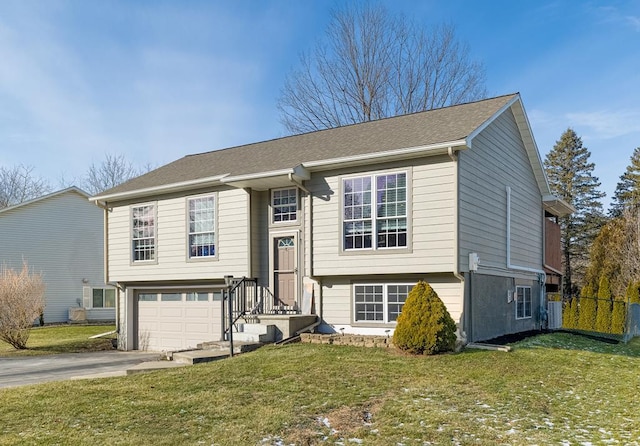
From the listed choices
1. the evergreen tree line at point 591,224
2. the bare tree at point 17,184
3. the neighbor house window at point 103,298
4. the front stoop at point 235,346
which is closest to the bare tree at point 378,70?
the evergreen tree line at point 591,224

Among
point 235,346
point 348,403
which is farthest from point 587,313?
point 348,403

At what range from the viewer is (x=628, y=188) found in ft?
112

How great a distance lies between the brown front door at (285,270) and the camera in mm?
13383

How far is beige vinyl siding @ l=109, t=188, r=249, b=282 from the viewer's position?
14039 mm

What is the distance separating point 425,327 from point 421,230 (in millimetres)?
2191

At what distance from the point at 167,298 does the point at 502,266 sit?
31.4ft

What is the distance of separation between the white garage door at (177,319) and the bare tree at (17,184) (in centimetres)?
3082

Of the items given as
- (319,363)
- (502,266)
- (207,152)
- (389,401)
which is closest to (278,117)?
(207,152)

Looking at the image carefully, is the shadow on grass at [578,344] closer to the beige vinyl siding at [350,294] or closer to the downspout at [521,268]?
the beige vinyl siding at [350,294]

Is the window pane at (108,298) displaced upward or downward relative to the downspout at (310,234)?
downward

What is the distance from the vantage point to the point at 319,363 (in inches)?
381

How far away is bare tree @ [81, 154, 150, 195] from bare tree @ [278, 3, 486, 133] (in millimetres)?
20395

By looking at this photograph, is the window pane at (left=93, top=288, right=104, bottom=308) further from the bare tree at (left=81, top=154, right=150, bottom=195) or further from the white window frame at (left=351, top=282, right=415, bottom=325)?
the white window frame at (left=351, top=282, right=415, bottom=325)

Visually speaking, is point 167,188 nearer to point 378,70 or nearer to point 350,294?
point 350,294
